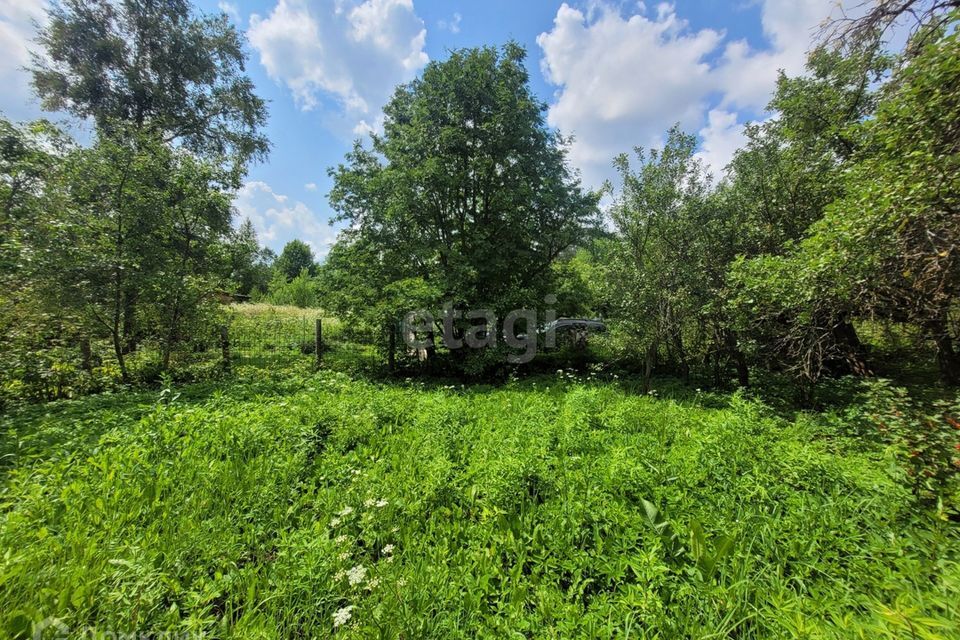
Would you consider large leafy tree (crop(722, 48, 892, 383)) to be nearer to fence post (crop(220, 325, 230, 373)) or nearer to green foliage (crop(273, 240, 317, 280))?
fence post (crop(220, 325, 230, 373))

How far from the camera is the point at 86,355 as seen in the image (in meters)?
6.36

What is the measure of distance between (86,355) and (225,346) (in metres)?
2.24

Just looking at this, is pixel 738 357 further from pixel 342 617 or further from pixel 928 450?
pixel 342 617

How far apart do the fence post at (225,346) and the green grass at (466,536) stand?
4645 mm

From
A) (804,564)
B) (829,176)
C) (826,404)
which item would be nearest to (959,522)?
(804,564)

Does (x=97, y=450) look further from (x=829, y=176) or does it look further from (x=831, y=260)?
(x=829, y=176)

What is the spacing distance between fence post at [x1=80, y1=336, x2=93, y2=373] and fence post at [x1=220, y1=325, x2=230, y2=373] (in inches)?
82.6

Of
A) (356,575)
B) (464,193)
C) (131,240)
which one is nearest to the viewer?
(356,575)

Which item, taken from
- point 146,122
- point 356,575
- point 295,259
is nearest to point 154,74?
point 146,122

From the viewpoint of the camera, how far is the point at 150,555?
6.17ft

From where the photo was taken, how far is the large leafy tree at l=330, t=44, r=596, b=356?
8.44 meters

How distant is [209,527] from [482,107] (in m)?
9.85

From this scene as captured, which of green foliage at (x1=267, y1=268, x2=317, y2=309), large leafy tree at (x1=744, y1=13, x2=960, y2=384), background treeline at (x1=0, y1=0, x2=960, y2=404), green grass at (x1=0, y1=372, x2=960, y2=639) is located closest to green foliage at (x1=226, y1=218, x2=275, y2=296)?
background treeline at (x1=0, y1=0, x2=960, y2=404)

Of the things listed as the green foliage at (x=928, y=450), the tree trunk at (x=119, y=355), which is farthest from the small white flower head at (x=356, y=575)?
the tree trunk at (x=119, y=355)
